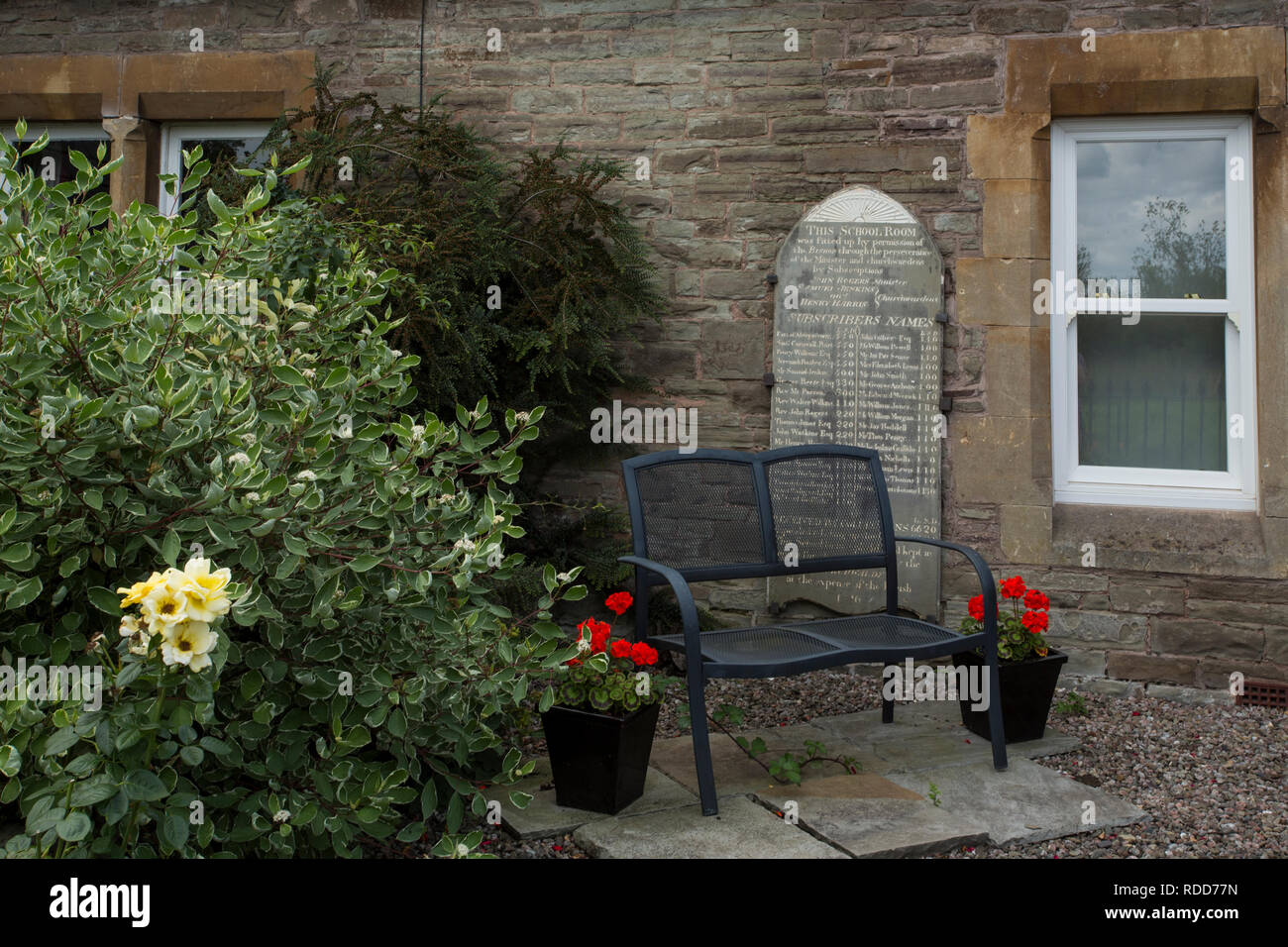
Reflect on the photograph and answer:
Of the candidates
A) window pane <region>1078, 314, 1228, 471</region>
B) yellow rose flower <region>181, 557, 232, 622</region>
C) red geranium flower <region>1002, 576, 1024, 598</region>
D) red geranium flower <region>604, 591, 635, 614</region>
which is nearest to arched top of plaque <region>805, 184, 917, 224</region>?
window pane <region>1078, 314, 1228, 471</region>

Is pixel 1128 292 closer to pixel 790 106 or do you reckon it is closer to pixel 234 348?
pixel 790 106

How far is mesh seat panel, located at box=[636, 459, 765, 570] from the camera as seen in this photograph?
402cm

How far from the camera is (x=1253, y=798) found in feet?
12.4

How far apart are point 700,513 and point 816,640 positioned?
65cm

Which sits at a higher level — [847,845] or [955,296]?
[955,296]

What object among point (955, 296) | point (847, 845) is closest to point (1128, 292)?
point (955, 296)

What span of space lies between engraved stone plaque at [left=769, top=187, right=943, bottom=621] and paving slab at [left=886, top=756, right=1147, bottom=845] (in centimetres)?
141

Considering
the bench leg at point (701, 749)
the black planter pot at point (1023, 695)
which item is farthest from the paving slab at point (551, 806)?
the black planter pot at point (1023, 695)

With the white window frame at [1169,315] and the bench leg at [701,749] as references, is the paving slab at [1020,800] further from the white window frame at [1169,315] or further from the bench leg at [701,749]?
the white window frame at [1169,315]

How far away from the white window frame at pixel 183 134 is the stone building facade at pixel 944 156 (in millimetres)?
229

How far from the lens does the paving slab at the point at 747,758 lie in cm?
370

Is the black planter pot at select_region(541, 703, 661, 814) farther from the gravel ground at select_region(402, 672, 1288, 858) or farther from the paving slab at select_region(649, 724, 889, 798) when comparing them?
the paving slab at select_region(649, 724, 889, 798)
